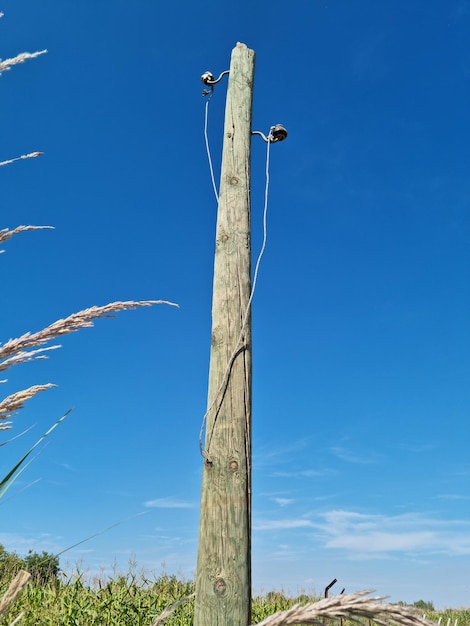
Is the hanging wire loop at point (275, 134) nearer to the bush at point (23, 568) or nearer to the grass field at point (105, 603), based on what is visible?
the grass field at point (105, 603)

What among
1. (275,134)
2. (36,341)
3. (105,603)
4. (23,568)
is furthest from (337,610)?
(23,568)

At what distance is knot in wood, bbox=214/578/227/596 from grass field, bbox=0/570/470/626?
282 centimetres

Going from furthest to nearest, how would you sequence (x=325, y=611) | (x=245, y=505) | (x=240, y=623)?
(x=245, y=505) → (x=240, y=623) → (x=325, y=611)

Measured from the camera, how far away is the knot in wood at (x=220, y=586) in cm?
329

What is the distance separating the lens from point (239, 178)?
472 centimetres

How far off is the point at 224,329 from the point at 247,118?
2098 mm

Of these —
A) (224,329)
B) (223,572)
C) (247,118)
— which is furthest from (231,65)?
(223,572)

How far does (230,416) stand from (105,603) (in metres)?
4.47

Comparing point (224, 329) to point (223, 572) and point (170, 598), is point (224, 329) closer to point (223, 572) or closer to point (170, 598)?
point (223, 572)

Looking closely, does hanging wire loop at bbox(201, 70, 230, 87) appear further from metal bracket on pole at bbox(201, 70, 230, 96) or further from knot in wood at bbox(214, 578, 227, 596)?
knot in wood at bbox(214, 578, 227, 596)

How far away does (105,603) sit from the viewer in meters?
6.81

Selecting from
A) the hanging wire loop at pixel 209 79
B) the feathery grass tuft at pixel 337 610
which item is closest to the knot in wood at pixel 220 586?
the feathery grass tuft at pixel 337 610

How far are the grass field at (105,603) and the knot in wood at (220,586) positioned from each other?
9.24ft

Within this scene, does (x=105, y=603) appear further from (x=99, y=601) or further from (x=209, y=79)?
(x=209, y=79)
